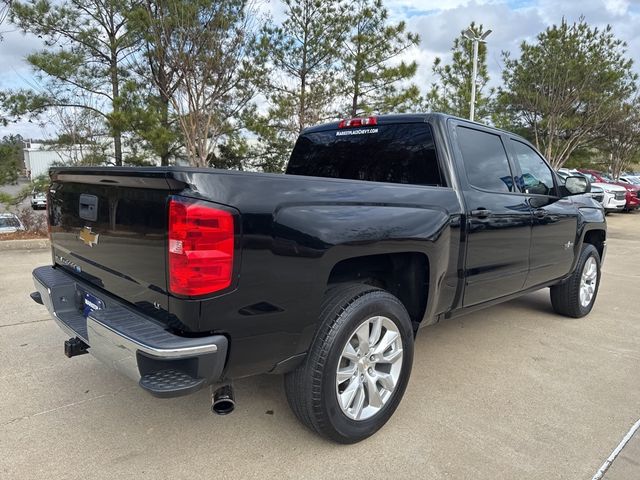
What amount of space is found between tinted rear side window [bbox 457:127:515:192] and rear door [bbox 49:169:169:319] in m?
2.28

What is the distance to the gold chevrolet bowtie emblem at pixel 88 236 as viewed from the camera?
2.60m

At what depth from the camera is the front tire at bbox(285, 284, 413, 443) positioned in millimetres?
2406

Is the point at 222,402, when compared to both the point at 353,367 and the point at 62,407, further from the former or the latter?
the point at 62,407

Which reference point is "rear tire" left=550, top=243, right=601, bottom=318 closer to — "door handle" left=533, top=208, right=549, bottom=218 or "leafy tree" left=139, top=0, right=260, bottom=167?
"door handle" left=533, top=208, right=549, bottom=218

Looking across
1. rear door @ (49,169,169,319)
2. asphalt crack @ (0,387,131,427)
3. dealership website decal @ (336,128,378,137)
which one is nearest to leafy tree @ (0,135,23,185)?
rear door @ (49,169,169,319)

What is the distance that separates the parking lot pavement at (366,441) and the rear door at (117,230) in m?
0.84

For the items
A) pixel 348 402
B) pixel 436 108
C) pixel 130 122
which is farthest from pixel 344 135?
pixel 436 108

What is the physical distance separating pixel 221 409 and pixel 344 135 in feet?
7.96

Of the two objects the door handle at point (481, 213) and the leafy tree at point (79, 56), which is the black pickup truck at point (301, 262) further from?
the leafy tree at point (79, 56)

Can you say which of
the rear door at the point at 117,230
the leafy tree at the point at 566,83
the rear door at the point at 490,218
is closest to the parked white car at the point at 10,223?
the rear door at the point at 117,230

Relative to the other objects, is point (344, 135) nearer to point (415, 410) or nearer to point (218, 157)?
point (415, 410)

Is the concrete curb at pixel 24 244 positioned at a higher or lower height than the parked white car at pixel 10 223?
lower

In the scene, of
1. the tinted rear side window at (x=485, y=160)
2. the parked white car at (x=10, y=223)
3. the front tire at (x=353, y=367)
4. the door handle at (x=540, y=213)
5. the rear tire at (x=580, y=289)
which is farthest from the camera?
the parked white car at (x=10, y=223)

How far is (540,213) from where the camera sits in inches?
161
